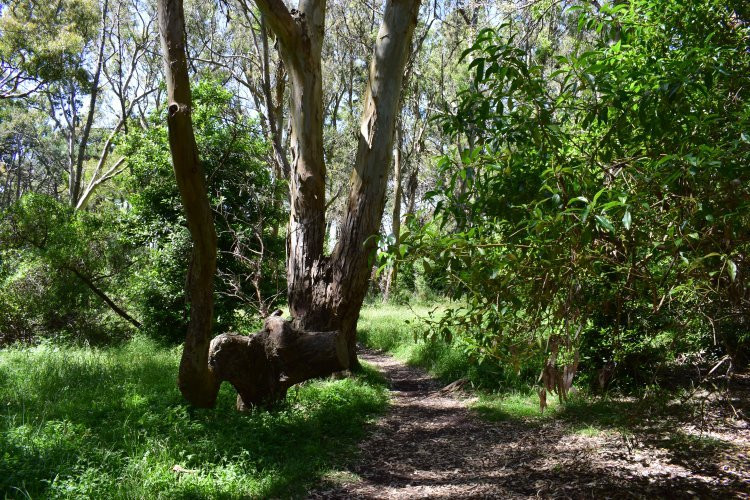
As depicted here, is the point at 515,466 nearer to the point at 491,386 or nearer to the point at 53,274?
the point at 491,386

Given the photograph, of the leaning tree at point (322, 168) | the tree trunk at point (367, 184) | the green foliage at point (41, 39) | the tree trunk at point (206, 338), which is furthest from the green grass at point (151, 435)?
the green foliage at point (41, 39)

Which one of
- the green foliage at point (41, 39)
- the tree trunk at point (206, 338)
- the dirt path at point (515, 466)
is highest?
the green foliage at point (41, 39)

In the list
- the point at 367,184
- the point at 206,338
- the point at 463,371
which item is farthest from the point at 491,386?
the point at 206,338

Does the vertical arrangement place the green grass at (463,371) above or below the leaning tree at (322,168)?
below

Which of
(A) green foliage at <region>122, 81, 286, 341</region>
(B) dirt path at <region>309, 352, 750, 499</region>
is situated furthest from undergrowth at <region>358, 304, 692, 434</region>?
(A) green foliage at <region>122, 81, 286, 341</region>

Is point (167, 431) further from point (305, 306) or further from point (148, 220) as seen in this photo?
point (148, 220)

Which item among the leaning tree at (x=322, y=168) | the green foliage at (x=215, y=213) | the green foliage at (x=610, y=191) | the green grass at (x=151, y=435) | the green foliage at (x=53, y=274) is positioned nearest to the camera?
the green foliage at (x=610, y=191)

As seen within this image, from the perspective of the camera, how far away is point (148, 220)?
11.3 metres

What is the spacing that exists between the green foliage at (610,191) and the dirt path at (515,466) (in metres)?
1.46

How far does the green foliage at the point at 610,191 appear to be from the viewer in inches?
102

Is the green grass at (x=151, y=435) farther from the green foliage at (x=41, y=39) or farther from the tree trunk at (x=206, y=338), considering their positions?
the green foliage at (x=41, y=39)

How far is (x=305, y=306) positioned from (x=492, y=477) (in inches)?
151

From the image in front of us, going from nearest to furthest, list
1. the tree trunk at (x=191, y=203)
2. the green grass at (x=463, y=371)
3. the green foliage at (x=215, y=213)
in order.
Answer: the tree trunk at (x=191, y=203), the green grass at (x=463, y=371), the green foliage at (x=215, y=213)

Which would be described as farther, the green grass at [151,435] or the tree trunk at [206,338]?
the tree trunk at [206,338]
